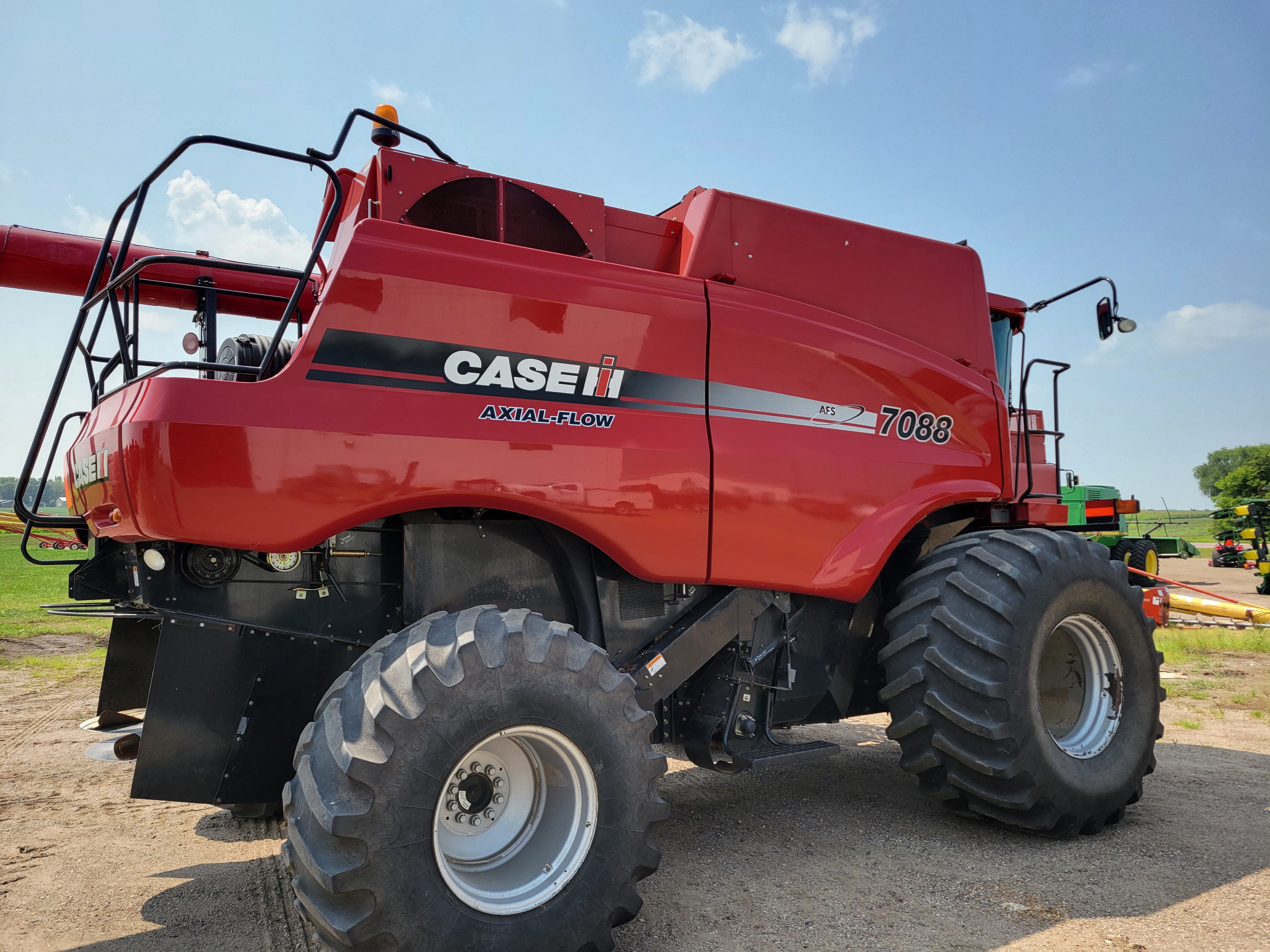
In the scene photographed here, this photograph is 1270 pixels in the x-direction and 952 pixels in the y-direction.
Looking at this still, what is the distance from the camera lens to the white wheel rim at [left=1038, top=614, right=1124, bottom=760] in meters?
4.57

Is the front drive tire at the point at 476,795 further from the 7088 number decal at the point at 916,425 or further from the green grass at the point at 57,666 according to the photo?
the green grass at the point at 57,666

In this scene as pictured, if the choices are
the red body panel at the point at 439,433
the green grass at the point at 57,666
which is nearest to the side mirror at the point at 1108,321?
the red body panel at the point at 439,433

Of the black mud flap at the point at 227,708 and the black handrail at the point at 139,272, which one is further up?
the black handrail at the point at 139,272

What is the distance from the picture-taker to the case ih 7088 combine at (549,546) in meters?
2.81

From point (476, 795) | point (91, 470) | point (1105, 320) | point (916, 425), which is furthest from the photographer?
point (1105, 320)

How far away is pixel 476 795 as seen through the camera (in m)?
3.07

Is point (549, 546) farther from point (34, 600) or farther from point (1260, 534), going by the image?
point (1260, 534)

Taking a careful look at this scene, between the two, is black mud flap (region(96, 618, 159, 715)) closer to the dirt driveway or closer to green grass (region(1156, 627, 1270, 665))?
the dirt driveway

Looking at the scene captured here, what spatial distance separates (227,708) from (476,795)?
0.99m

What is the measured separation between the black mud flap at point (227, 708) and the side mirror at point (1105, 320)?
4.87m

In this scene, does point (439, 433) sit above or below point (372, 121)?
below

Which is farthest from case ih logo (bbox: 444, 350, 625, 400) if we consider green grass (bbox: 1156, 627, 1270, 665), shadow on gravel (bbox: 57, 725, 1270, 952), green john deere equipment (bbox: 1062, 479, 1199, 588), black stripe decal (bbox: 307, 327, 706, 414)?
green john deere equipment (bbox: 1062, 479, 1199, 588)

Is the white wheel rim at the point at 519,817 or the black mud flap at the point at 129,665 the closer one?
the white wheel rim at the point at 519,817

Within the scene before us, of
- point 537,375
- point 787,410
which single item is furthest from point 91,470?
point 787,410
